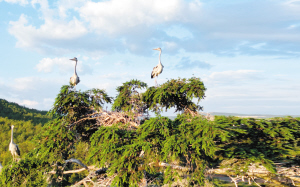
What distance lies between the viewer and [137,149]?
11016 millimetres

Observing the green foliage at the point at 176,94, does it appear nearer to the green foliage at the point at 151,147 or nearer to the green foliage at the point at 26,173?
the green foliage at the point at 151,147

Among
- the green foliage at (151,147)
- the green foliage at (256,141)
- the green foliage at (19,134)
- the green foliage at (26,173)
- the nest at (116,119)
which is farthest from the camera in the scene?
the green foliage at (19,134)

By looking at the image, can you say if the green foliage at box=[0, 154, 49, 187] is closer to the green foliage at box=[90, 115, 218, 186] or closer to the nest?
the nest

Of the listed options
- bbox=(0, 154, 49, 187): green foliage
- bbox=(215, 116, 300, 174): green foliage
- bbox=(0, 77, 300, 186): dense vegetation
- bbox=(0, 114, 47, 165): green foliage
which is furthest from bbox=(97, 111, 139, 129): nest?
bbox=(0, 114, 47, 165): green foliage

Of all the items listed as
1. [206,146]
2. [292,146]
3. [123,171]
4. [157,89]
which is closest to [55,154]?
[123,171]

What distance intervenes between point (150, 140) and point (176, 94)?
14.1 ft

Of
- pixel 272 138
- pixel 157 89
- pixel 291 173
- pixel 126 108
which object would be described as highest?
pixel 157 89

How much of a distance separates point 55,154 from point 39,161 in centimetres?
85

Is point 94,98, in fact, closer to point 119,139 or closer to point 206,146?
point 119,139

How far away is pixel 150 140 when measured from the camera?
1165 cm

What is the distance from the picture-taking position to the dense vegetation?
11078mm

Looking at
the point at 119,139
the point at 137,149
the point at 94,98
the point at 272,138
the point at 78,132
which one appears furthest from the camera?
the point at 78,132

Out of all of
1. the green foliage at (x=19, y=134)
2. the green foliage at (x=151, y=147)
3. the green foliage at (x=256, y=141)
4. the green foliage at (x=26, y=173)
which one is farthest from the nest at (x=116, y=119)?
the green foliage at (x=19, y=134)

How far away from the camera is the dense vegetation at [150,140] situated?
11.1m
